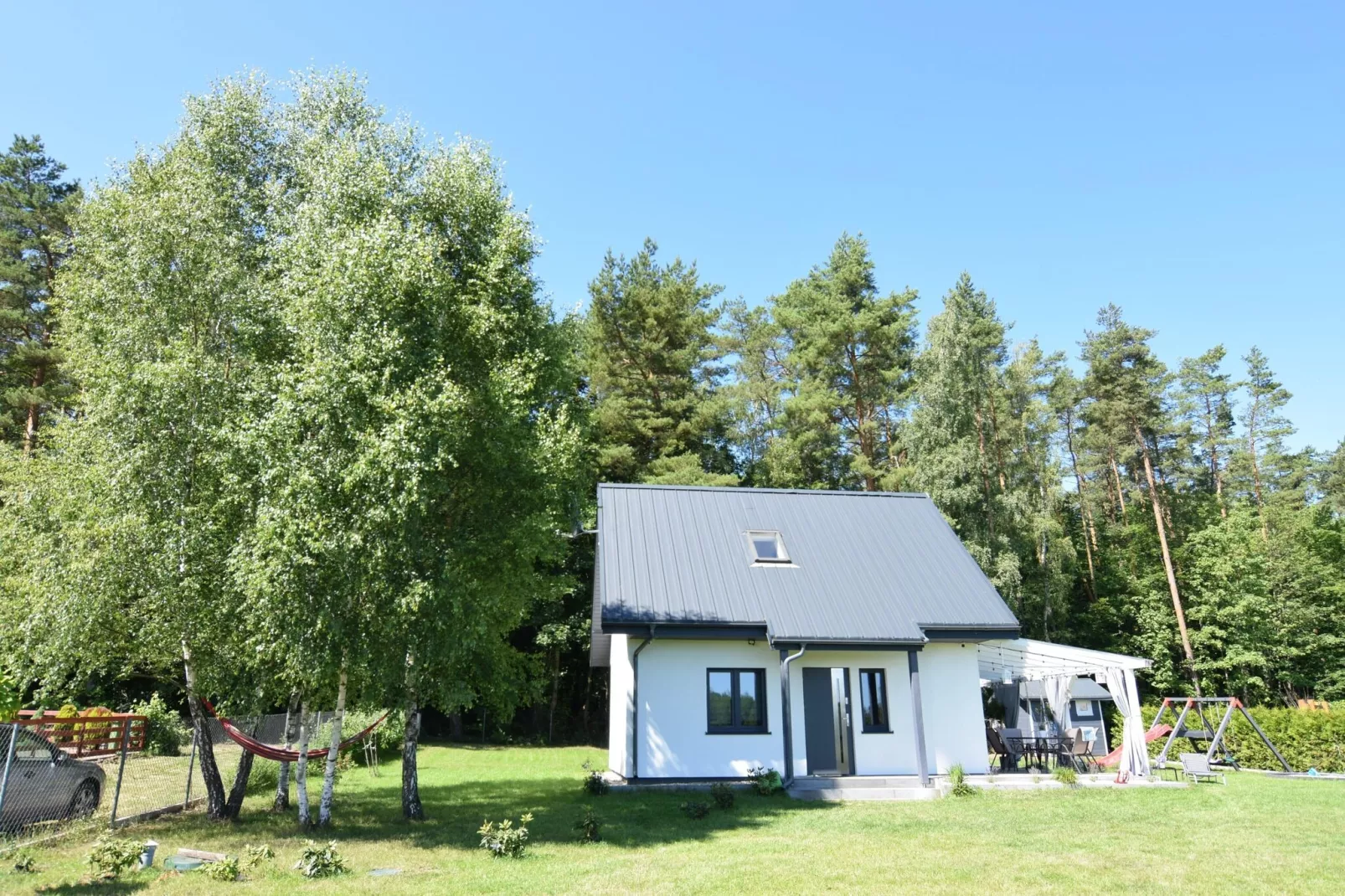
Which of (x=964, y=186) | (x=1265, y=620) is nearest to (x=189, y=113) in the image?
(x=964, y=186)

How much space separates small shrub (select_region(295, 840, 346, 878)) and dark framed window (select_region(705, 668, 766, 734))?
774cm

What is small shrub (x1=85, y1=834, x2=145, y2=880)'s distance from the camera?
7.28m

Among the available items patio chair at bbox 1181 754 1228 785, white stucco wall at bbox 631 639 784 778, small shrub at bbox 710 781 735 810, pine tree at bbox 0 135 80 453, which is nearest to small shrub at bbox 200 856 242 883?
small shrub at bbox 710 781 735 810

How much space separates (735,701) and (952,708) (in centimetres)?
449

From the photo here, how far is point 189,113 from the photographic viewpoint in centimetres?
1362

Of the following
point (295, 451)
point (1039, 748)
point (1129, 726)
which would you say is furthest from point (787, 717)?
point (295, 451)

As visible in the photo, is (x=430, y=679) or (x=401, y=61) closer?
(x=430, y=679)

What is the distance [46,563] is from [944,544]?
670 inches

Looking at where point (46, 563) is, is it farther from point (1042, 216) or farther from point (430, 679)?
point (1042, 216)

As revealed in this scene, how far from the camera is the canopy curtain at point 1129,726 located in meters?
14.4

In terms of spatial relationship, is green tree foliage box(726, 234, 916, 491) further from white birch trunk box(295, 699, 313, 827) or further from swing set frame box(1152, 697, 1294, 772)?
white birch trunk box(295, 699, 313, 827)

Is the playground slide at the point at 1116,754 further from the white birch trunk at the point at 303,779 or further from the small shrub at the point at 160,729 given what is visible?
the small shrub at the point at 160,729

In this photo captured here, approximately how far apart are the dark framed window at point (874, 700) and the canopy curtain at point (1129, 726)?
4415 mm

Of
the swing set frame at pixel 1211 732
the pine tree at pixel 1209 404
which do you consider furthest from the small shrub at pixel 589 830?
the pine tree at pixel 1209 404
